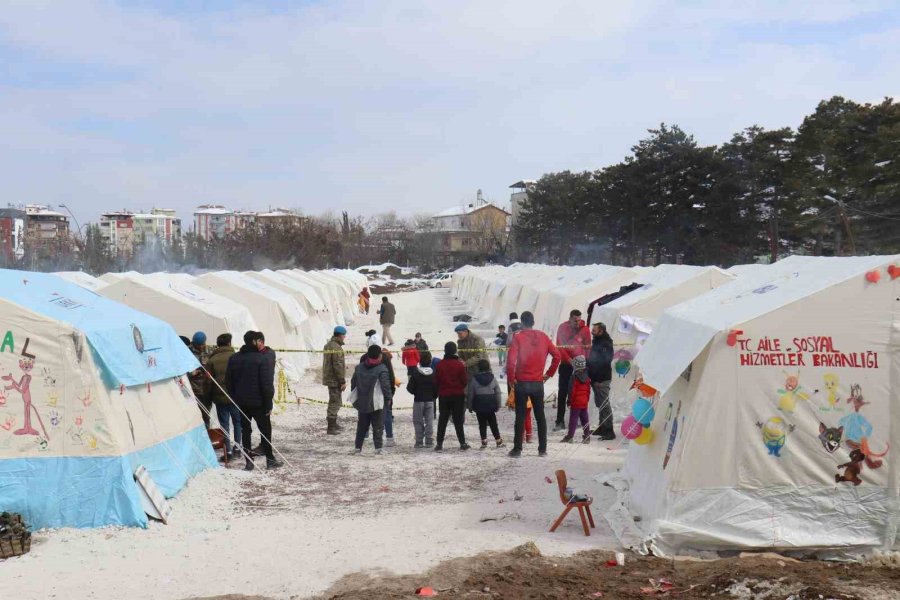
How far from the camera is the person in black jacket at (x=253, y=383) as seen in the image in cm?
1105

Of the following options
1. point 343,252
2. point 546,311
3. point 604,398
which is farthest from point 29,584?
point 343,252

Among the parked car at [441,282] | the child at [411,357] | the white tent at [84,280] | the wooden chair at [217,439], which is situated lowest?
the wooden chair at [217,439]

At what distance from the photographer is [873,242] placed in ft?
103

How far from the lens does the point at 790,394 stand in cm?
764

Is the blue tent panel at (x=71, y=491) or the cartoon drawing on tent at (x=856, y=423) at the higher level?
the cartoon drawing on tent at (x=856, y=423)

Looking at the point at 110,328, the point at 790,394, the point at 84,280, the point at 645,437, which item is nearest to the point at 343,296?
the point at 84,280

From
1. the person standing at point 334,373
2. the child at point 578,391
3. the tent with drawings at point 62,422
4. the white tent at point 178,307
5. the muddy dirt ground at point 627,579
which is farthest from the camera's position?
the white tent at point 178,307

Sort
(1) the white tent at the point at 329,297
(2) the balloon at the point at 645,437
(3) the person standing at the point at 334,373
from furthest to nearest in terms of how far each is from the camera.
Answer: (1) the white tent at the point at 329,297 < (3) the person standing at the point at 334,373 < (2) the balloon at the point at 645,437

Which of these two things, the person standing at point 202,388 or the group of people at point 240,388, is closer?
the group of people at point 240,388

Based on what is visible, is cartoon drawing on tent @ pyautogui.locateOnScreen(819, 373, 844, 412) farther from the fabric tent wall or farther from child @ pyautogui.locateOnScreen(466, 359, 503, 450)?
the fabric tent wall

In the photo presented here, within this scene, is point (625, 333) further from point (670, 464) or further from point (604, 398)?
point (670, 464)

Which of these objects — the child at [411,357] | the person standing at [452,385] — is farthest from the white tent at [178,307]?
the person standing at [452,385]

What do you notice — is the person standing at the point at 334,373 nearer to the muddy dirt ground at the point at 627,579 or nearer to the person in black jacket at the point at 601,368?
the person in black jacket at the point at 601,368

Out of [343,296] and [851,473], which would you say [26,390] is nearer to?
[851,473]
